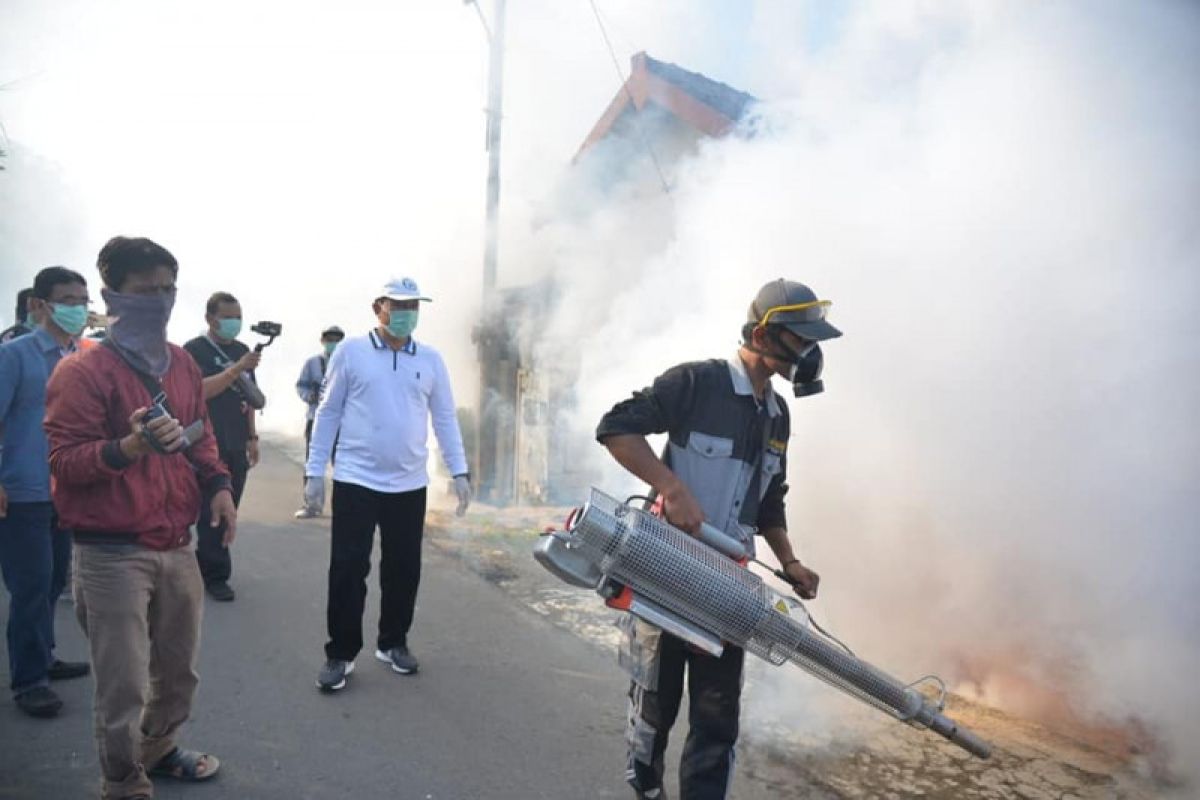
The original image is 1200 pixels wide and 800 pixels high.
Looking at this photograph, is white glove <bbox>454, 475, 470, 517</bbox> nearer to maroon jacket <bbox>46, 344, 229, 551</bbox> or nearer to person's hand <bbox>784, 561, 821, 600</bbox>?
maroon jacket <bbox>46, 344, 229, 551</bbox>

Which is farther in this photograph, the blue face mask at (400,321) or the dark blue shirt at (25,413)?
the blue face mask at (400,321)

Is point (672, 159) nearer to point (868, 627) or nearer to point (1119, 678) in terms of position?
point (868, 627)

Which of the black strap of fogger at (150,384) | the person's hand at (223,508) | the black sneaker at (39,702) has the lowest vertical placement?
the black sneaker at (39,702)

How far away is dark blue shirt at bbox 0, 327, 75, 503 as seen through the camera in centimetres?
316

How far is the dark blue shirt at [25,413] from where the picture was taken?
316 centimetres

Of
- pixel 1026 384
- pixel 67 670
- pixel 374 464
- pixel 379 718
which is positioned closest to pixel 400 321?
pixel 374 464

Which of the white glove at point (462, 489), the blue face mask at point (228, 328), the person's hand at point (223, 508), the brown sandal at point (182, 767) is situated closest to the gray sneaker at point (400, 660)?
the white glove at point (462, 489)

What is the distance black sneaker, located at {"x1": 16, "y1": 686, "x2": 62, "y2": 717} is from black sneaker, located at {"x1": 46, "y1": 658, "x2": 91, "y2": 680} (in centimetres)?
27

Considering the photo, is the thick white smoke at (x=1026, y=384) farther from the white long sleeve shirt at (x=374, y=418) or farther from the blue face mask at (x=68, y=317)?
the blue face mask at (x=68, y=317)

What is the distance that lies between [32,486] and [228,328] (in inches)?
70.2

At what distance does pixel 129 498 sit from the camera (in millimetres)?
2281

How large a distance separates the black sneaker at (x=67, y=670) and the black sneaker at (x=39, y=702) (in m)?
0.27

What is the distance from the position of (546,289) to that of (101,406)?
7.65 meters

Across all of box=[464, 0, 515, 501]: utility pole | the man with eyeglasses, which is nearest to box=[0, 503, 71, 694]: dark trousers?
the man with eyeglasses
